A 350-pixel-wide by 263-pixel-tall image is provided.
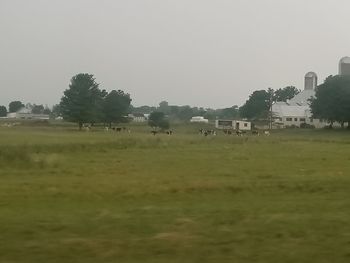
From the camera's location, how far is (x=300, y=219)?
11719 millimetres

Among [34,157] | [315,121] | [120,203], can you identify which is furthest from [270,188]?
[315,121]

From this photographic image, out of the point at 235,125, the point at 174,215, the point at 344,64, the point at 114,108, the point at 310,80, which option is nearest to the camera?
the point at 174,215

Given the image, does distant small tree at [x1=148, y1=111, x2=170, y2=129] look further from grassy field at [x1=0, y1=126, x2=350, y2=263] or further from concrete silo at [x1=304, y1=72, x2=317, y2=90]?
grassy field at [x1=0, y1=126, x2=350, y2=263]

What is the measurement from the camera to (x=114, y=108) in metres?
121

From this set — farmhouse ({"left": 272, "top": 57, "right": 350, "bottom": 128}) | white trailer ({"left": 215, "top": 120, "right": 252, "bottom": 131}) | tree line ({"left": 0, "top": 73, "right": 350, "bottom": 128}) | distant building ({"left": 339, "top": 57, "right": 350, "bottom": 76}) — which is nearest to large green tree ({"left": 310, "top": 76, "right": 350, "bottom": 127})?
tree line ({"left": 0, "top": 73, "right": 350, "bottom": 128})

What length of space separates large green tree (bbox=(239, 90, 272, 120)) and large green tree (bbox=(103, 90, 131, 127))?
38.8 meters

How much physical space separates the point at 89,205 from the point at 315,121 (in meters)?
120

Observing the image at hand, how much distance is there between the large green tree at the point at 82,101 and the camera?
10981cm

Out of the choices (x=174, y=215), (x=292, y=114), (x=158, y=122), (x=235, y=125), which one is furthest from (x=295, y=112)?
(x=174, y=215)

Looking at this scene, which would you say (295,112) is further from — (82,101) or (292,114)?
(82,101)

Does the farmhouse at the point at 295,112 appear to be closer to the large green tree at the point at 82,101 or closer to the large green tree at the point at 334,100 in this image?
the large green tree at the point at 334,100

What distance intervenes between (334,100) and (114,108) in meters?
45.2

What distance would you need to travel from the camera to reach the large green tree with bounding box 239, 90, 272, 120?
148 metres

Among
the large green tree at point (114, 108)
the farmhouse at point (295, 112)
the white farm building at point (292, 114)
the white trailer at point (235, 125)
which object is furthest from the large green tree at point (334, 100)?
the large green tree at point (114, 108)
